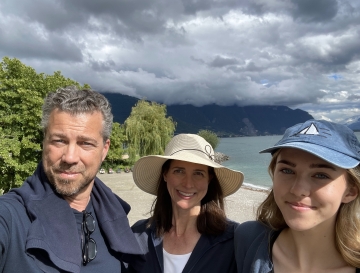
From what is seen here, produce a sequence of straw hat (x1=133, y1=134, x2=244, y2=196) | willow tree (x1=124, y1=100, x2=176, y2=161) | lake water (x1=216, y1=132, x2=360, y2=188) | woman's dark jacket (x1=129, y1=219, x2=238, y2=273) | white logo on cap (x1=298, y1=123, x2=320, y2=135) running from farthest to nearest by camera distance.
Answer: lake water (x1=216, y1=132, x2=360, y2=188), willow tree (x1=124, y1=100, x2=176, y2=161), straw hat (x1=133, y1=134, x2=244, y2=196), woman's dark jacket (x1=129, y1=219, x2=238, y2=273), white logo on cap (x1=298, y1=123, x2=320, y2=135)

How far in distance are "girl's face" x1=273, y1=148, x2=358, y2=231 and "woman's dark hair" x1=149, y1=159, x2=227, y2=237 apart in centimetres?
93

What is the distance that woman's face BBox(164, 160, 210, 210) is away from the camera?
2.34 meters

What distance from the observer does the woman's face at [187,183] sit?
7.69 feet

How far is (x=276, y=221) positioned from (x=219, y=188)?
801 mm

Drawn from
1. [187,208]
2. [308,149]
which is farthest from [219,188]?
[308,149]

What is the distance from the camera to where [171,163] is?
8.09 ft

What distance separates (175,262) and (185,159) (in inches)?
30.0

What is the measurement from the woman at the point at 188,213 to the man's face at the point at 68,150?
69 cm

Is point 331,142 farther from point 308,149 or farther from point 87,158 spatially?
point 87,158

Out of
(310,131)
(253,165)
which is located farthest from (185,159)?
(253,165)

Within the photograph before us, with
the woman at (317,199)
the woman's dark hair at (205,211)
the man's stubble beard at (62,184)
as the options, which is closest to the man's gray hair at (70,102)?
the man's stubble beard at (62,184)

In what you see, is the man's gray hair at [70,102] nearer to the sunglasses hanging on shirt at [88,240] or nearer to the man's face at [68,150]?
the man's face at [68,150]

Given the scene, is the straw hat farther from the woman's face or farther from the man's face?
the man's face

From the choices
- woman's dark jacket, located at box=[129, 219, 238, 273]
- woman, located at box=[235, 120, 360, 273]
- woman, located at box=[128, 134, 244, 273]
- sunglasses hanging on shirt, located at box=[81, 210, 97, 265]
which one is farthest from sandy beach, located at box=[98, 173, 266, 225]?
woman, located at box=[235, 120, 360, 273]
